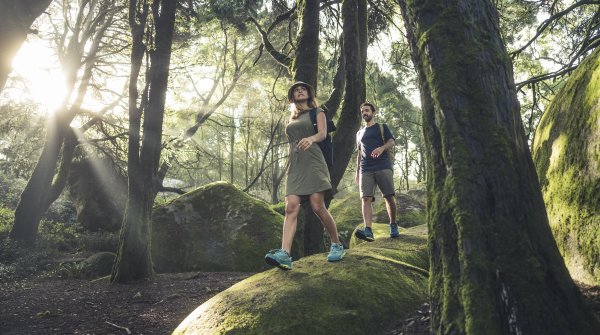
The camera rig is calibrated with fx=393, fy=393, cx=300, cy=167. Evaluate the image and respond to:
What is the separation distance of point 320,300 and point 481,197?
1760 mm

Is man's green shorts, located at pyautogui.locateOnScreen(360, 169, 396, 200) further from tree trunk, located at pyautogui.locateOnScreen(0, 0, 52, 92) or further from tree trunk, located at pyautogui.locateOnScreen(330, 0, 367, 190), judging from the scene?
tree trunk, located at pyautogui.locateOnScreen(0, 0, 52, 92)

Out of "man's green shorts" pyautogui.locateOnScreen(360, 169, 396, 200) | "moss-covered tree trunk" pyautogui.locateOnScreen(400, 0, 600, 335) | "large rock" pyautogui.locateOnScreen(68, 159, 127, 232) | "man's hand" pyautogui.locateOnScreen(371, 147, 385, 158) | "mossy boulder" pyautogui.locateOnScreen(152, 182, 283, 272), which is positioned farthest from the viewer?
"large rock" pyautogui.locateOnScreen(68, 159, 127, 232)

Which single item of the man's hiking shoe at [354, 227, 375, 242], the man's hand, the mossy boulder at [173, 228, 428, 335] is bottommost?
the mossy boulder at [173, 228, 428, 335]

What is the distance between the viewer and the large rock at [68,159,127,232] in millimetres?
17828

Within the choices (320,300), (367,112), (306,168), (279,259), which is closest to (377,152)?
(367,112)

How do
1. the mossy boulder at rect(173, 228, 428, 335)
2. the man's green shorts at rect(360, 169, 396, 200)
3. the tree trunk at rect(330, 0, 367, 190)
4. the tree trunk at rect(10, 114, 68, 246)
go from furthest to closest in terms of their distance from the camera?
the tree trunk at rect(10, 114, 68, 246), the tree trunk at rect(330, 0, 367, 190), the man's green shorts at rect(360, 169, 396, 200), the mossy boulder at rect(173, 228, 428, 335)

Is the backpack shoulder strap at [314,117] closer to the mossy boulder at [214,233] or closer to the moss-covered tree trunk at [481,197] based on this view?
the moss-covered tree trunk at [481,197]

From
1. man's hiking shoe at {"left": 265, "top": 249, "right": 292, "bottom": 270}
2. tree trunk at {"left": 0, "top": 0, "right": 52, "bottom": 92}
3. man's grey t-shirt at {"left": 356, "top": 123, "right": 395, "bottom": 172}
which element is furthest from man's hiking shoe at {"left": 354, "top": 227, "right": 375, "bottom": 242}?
tree trunk at {"left": 0, "top": 0, "right": 52, "bottom": 92}

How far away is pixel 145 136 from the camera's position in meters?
8.59

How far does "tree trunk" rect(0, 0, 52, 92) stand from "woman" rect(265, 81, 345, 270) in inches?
153

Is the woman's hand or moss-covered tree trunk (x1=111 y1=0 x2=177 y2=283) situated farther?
moss-covered tree trunk (x1=111 y1=0 x2=177 y2=283)

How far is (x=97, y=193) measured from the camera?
59.1ft

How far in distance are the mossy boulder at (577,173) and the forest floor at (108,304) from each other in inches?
56.8

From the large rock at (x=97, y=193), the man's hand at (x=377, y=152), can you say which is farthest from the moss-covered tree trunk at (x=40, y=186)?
the man's hand at (x=377, y=152)
